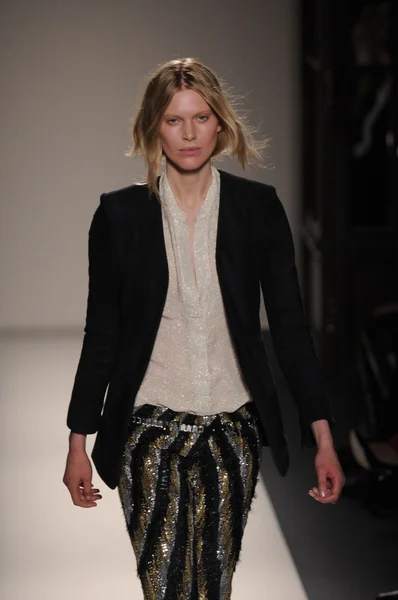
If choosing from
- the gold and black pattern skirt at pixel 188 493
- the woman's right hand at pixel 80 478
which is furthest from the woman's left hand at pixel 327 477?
the woman's right hand at pixel 80 478

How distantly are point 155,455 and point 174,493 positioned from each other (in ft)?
0.23

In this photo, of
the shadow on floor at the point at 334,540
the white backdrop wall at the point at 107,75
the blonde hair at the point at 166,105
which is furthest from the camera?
the white backdrop wall at the point at 107,75

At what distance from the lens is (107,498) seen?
14.3 ft

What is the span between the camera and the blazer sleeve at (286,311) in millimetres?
2031

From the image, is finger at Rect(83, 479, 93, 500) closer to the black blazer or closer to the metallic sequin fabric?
the black blazer

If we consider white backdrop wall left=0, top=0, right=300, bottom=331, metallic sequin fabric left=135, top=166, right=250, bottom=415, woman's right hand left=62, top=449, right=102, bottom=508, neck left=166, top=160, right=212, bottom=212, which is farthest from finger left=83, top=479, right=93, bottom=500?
white backdrop wall left=0, top=0, right=300, bottom=331

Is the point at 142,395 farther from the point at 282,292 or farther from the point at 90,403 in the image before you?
the point at 282,292

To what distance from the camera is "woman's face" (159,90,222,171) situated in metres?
1.99

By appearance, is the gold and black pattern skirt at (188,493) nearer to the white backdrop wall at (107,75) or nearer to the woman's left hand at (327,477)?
the woman's left hand at (327,477)

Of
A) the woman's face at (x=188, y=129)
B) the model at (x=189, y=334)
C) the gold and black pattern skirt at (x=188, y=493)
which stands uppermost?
the woman's face at (x=188, y=129)

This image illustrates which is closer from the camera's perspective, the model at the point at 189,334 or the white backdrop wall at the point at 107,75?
the model at the point at 189,334

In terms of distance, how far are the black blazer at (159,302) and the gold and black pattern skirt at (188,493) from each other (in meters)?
0.04

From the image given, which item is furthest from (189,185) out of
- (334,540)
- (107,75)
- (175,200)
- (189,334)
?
(107,75)

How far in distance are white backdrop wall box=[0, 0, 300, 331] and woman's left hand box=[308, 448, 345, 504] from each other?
19.9 ft
